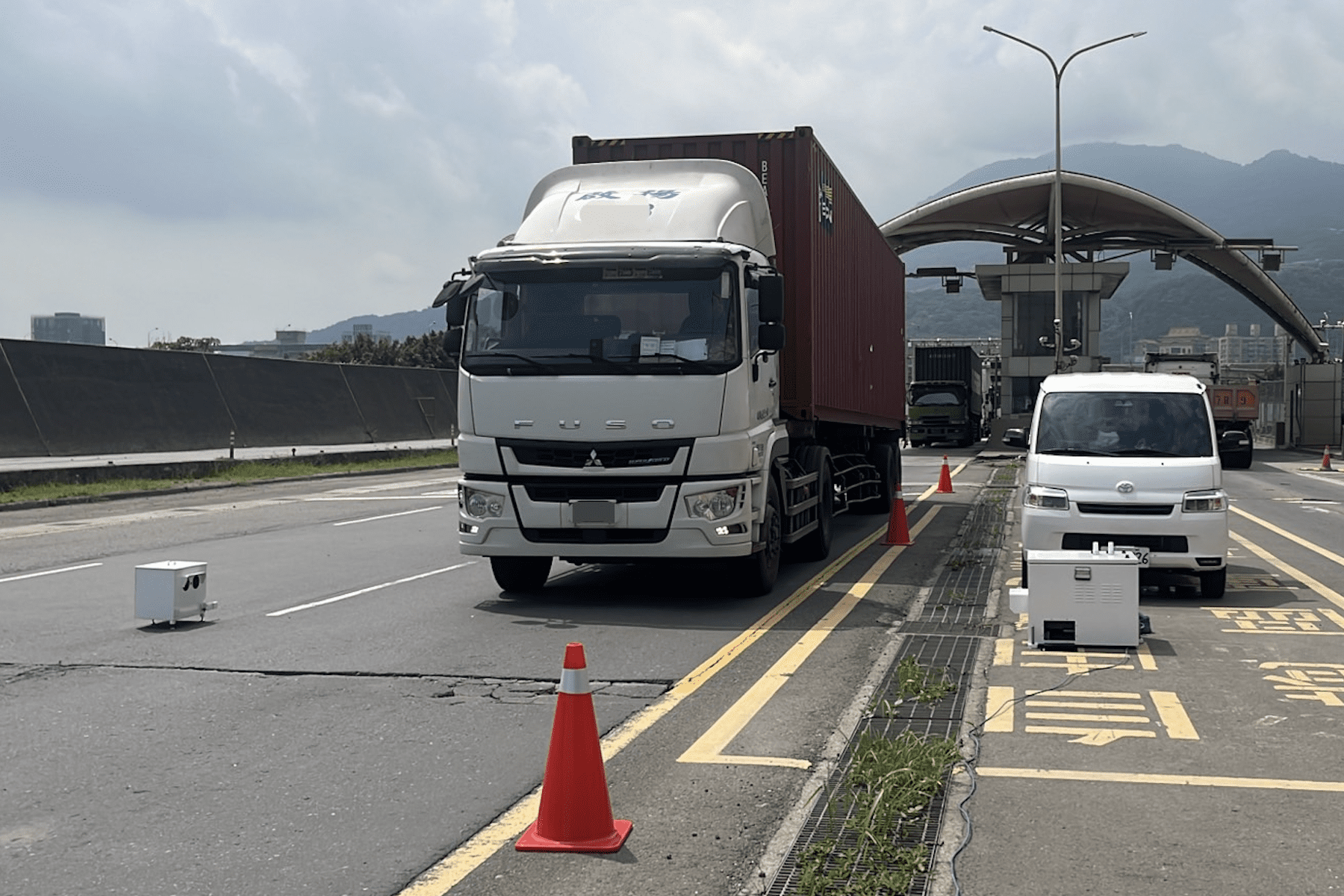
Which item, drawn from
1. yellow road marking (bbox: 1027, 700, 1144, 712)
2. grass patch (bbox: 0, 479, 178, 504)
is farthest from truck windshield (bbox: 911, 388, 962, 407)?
yellow road marking (bbox: 1027, 700, 1144, 712)

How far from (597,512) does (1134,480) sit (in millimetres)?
4623

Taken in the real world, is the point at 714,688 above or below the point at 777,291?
below

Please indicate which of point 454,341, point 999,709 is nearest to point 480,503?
point 454,341

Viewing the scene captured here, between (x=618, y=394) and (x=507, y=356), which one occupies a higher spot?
(x=507, y=356)

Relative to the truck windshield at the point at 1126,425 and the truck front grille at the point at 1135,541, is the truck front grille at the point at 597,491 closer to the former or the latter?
the truck front grille at the point at 1135,541

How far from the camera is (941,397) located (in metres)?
53.8

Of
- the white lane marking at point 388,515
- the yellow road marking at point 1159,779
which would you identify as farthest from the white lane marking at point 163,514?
the yellow road marking at point 1159,779

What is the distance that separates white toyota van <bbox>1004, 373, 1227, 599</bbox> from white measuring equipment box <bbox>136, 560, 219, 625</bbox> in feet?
22.1

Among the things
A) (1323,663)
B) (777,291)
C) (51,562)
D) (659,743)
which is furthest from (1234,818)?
(51,562)

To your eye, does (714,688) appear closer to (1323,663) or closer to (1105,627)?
(1105,627)

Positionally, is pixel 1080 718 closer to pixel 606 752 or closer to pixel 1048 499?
pixel 606 752

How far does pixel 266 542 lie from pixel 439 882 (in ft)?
42.4

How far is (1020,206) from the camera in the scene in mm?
71625

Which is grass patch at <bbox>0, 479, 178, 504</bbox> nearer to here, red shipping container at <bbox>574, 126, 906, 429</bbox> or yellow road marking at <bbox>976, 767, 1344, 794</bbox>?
red shipping container at <bbox>574, 126, 906, 429</bbox>
